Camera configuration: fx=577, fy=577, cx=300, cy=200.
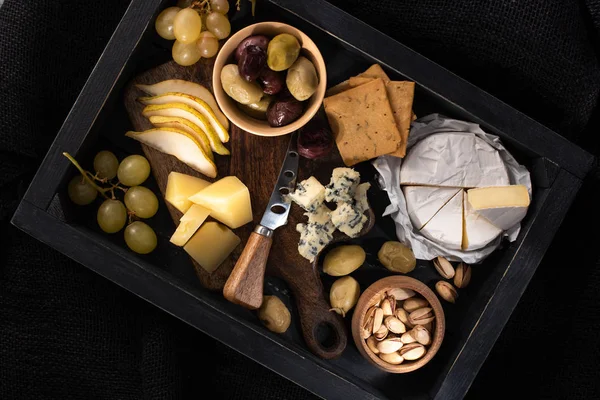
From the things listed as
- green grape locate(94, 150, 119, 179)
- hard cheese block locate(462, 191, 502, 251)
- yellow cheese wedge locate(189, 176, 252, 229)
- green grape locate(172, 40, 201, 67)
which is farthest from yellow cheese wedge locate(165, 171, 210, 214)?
hard cheese block locate(462, 191, 502, 251)

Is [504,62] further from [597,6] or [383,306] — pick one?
[383,306]

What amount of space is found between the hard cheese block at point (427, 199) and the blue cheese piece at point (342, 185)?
122mm

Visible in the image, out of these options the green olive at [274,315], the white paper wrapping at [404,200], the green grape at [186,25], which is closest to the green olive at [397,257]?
the white paper wrapping at [404,200]

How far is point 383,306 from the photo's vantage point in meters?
1.16

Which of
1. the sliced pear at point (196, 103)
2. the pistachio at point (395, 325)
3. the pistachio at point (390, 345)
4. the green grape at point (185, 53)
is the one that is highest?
the green grape at point (185, 53)

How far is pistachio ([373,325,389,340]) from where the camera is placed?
1.15 metres

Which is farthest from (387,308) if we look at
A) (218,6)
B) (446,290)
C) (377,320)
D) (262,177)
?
(218,6)

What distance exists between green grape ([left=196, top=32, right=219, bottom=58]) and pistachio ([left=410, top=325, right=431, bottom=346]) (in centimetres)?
68

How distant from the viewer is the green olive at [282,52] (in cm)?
104

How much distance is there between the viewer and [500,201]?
43.9 inches

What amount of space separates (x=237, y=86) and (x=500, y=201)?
549 millimetres

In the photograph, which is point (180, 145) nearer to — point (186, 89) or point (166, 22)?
point (186, 89)

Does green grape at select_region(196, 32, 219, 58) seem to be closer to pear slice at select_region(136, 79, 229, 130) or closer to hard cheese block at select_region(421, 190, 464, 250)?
pear slice at select_region(136, 79, 229, 130)

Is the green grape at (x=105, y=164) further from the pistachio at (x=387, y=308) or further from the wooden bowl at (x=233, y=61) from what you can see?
the pistachio at (x=387, y=308)
